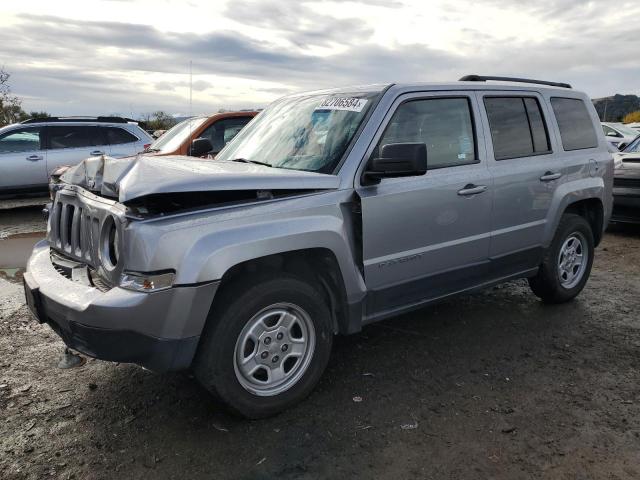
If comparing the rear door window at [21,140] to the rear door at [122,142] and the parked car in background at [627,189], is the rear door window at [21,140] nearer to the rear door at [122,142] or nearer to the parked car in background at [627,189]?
the rear door at [122,142]

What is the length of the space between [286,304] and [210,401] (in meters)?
0.84

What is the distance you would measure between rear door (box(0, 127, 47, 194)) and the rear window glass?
8.97 m

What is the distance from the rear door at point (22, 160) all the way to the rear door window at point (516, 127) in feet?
28.8

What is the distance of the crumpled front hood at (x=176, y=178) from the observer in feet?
9.30

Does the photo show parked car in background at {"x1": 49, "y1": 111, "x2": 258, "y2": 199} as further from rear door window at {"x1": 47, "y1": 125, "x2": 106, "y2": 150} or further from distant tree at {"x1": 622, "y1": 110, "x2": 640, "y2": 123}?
distant tree at {"x1": 622, "y1": 110, "x2": 640, "y2": 123}

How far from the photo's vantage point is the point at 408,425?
3.19 m

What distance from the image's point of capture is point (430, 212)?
384 cm

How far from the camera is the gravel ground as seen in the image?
9.30 feet

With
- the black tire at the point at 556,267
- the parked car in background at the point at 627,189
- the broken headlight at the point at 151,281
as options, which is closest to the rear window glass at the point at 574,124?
the black tire at the point at 556,267

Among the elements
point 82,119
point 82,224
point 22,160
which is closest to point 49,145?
point 22,160

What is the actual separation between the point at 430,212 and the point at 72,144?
8.91 m

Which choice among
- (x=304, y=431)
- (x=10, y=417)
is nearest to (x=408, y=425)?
(x=304, y=431)

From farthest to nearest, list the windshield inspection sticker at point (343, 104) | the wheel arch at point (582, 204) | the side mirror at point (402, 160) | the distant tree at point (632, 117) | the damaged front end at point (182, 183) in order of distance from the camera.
Answer: the distant tree at point (632, 117)
the wheel arch at point (582, 204)
the windshield inspection sticker at point (343, 104)
the side mirror at point (402, 160)
the damaged front end at point (182, 183)

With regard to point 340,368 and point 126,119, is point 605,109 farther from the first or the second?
point 340,368
